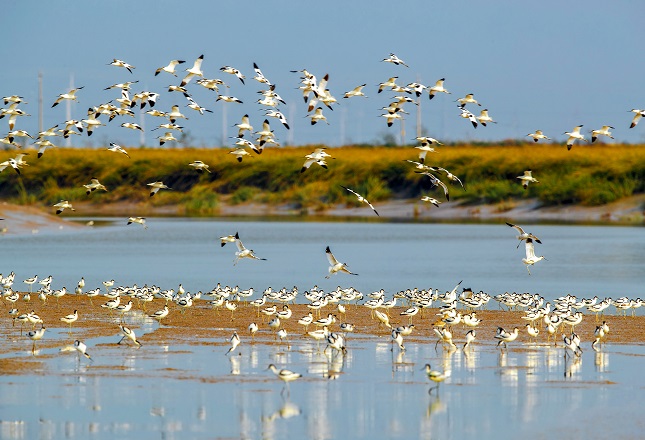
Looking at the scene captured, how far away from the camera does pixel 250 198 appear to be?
2468 inches

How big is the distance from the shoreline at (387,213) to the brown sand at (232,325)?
71.1 ft

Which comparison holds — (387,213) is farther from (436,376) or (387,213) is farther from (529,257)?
(436,376)

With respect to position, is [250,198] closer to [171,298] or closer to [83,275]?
[83,275]

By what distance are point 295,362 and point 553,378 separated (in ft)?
10.0

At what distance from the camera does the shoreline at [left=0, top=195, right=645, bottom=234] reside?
1783 inches

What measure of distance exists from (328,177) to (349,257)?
30156mm

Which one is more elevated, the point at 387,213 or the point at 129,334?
the point at 387,213

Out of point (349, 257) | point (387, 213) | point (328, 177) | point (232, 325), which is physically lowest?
point (232, 325)

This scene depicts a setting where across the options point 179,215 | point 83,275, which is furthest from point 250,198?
point 83,275

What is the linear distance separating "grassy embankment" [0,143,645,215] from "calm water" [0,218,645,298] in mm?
8379

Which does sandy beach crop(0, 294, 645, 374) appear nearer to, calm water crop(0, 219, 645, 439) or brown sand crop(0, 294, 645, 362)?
brown sand crop(0, 294, 645, 362)

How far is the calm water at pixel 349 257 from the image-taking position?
1020 inches

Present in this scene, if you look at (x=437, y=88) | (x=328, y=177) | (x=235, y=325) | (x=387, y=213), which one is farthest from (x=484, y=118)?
(x=328, y=177)

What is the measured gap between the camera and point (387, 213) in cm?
5744
